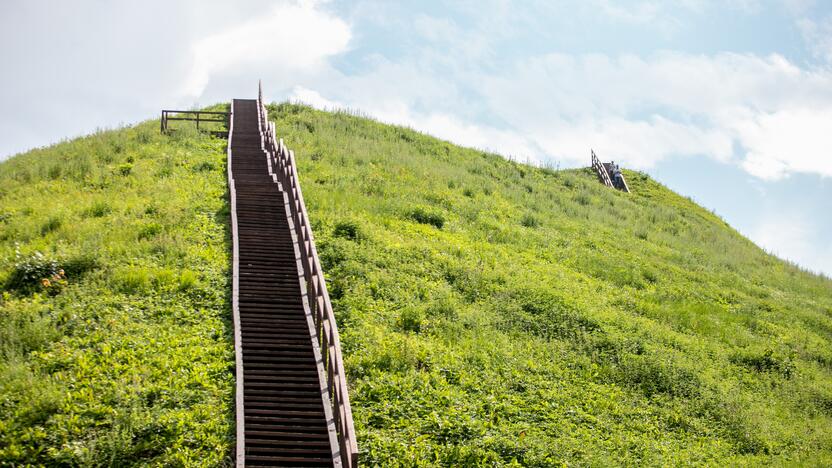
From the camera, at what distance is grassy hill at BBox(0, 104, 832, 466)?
11914 millimetres

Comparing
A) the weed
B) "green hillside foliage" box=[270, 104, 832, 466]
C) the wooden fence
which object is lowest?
"green hillside foliage" box=[270, 104, 832, 466]

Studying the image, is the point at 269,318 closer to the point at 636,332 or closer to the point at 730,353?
the point at 636,332

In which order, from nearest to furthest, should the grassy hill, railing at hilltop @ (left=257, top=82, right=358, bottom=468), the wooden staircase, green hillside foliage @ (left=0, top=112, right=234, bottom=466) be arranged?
railing at hilltop @ (left=257, top=82, right=358, bottom=468) → green hillside foliage @ (left=0, top=112, right=234, bottom=466) → the wooden staircase → the grassy hill

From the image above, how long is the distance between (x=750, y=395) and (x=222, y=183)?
17.0 metres

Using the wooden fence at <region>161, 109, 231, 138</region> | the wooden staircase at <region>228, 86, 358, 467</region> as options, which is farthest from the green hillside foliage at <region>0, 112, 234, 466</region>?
the wooden fence at <region>161, 109, 231, 138</region>

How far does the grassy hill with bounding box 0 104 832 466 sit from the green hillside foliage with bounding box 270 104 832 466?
63 mm

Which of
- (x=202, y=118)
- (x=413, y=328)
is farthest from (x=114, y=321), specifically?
(x=202, y=118)

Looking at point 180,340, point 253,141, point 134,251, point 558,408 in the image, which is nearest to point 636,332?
point 558,408

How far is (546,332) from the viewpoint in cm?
1742

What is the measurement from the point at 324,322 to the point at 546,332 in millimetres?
6690

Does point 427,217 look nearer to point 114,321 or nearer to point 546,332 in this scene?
point 546,332

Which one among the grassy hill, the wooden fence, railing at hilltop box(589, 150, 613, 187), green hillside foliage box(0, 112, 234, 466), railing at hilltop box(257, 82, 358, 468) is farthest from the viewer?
railing at hilltop box(589, 150, 613, 187)

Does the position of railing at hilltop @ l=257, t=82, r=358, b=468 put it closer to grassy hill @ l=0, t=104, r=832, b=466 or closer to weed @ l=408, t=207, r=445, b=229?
grassy hill @ l=0, t=104, r=832, b=466

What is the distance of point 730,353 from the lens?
19031 mm
